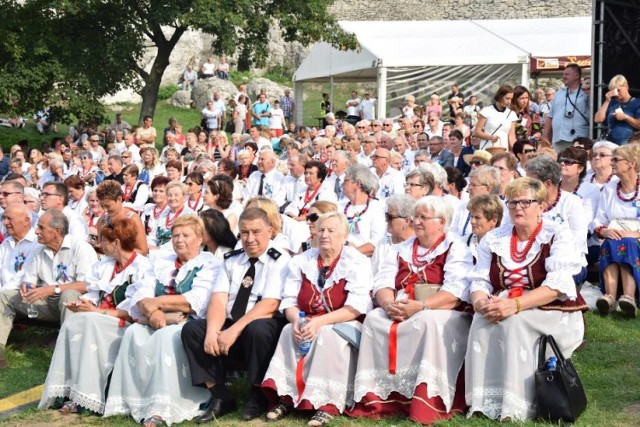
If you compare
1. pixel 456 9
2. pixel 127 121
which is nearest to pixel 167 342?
pixel 127 121

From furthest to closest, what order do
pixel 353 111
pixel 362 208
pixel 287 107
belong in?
pixel 287 107 < pixel 353 111 < pixel 362 208

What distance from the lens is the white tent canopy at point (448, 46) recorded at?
21.4m

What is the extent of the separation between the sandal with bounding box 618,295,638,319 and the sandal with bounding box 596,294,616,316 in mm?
103

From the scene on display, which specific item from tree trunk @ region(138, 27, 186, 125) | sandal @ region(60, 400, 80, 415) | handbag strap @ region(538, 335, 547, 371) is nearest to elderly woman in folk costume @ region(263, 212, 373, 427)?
Result: handbag strap @ region(538, 335, 547, 371)

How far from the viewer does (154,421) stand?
6.34 metres

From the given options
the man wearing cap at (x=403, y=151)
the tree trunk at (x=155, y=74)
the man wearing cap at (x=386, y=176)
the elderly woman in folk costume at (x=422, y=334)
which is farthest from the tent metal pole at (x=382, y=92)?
the elderly woman in folk costume at (x=422, y=334)

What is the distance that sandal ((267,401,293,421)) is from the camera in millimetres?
6141

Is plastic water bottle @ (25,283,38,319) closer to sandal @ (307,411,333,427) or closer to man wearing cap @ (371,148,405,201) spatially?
sandal @ (307,411,333,427)

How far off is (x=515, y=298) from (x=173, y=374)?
2.34 meters

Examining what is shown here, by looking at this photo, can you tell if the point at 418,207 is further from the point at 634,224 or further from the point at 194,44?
the point at 194,44

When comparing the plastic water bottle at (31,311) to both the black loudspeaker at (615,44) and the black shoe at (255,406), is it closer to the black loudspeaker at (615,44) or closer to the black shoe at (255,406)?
the black shoe at (255,406)

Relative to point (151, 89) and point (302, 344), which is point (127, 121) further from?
point (302, 344)

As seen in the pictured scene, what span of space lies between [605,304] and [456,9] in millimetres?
38062

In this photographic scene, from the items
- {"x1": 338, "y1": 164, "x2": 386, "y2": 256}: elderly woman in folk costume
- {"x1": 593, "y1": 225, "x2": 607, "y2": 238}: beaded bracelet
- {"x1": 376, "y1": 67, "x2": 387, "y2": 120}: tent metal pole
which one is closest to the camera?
{"x1": 593, "y1": 225, "x2": 607, "y2": 238}: beaded bracelet
